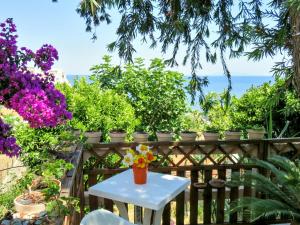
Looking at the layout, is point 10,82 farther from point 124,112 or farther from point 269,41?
point 124,112

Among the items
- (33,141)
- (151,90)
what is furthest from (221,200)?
(33,141)

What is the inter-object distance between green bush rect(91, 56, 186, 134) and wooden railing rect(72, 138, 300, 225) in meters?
1.14

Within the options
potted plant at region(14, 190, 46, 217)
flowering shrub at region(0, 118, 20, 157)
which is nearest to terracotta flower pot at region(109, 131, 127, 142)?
potted plant at region(14, 190, 46, 217)

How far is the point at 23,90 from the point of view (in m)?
1.28

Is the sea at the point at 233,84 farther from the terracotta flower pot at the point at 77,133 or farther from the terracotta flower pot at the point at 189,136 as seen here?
the terracotta flower pot at the point at 77,133

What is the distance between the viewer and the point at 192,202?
352 cm

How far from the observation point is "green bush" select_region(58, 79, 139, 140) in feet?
12.0

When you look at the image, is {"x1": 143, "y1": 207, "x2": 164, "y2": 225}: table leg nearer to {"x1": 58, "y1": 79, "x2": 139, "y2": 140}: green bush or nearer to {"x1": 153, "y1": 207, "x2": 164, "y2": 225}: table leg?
{"x1": 153, "y1": 207, "x2": 164, "y2": 225}: table leg

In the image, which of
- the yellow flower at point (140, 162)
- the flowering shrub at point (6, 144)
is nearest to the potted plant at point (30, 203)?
the flowering shrub at point (6, 144)

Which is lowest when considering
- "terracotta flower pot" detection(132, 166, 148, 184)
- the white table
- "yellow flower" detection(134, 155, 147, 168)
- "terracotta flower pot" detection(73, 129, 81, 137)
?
the white table

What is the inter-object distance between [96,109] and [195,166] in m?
1.30

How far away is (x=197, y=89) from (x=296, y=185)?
4.38 feet

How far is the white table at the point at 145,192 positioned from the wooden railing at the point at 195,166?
44 cm

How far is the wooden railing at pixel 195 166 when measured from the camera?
3377 millimetres
